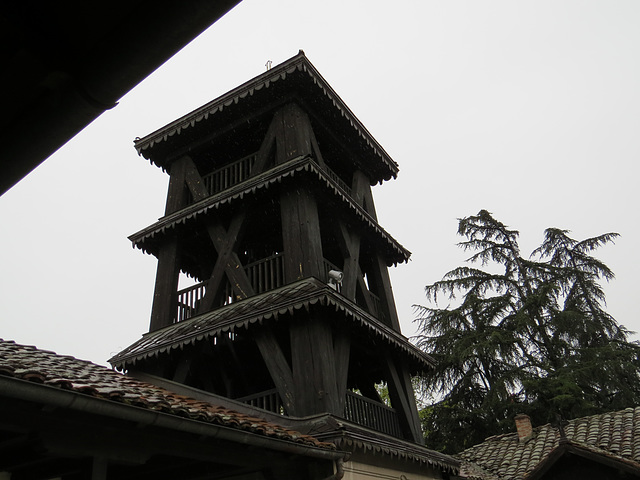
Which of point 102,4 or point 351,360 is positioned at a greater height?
point 351,360

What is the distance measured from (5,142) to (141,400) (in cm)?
419

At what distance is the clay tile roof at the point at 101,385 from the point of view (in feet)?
15.3

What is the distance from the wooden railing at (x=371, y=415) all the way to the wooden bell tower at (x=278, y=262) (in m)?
0.04

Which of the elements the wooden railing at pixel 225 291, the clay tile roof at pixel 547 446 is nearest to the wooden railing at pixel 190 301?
the wooden railing at pixel 225 291

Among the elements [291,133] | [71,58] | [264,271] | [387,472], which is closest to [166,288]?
[264,271]

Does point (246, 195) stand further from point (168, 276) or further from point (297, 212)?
point (168, 276)

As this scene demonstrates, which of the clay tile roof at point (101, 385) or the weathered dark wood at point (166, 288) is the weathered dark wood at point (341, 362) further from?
the weathered dark wood at point (166, 288)

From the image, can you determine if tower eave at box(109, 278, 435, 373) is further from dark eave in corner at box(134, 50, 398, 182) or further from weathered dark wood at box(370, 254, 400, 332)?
dark eave in corner at box(134, 50, 398, 182)

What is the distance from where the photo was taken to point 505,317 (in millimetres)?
24531

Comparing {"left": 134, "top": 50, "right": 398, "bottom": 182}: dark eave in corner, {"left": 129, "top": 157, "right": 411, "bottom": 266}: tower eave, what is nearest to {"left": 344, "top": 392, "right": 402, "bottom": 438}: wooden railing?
{"left": 129, "top": 157, "right": 411, "bottom": 266}: tower eave

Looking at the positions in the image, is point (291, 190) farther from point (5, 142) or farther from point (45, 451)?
point (5, 142)

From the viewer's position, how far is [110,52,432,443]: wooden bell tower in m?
10.8

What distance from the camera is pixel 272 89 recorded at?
45.4 ft

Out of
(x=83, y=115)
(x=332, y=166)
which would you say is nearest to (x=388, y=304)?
(x=332, y=166)
